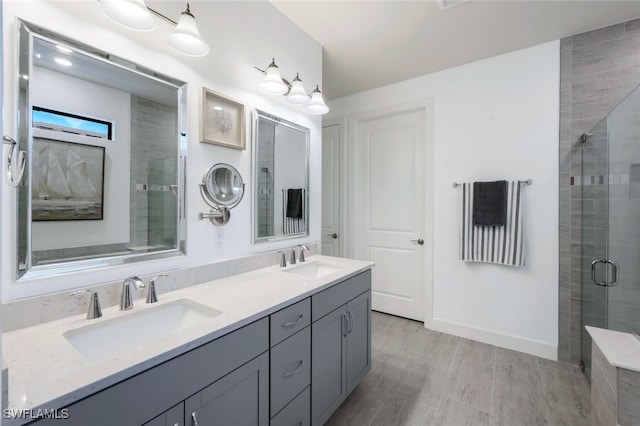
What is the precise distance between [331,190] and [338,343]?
2.23 meters

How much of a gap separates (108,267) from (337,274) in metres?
1.11

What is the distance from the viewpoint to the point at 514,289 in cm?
259

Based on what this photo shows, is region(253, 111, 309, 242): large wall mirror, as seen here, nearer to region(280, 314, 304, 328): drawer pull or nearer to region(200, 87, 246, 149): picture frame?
region(200, 87, 246, 149): picture frame

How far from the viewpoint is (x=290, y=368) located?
1.38m

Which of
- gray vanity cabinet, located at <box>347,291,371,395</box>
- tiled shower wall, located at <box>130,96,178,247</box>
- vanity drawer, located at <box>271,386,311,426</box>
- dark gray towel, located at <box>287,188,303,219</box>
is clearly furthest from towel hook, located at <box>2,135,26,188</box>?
gray vanity cabinet, located at <box>347,291,371,395</box>

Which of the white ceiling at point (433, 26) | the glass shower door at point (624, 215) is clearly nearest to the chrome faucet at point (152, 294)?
the white ceiling at point (433, 26)

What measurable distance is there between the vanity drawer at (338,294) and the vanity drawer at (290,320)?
6 cm

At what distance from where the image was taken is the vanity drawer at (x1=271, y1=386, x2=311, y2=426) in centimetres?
133

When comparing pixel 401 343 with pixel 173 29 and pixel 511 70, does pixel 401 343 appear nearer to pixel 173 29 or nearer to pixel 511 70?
pixel 511 70

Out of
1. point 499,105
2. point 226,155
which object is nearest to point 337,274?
point 226,155

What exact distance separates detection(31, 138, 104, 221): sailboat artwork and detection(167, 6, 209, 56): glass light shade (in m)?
0.57

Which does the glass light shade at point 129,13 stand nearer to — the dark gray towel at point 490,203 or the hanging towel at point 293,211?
the hanging towel at point 293,211

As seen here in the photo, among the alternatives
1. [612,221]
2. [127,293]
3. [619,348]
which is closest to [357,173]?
[612,221]

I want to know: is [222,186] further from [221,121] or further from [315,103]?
[315,103]
